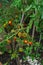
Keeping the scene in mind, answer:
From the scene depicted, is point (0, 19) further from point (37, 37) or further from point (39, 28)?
point (37, 37)

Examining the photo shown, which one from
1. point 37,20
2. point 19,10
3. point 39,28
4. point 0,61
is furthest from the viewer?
point 0,61

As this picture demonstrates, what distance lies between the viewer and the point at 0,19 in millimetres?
2168

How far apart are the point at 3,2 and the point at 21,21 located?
0.31 meters

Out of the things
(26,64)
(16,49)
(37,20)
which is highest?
(37,20)

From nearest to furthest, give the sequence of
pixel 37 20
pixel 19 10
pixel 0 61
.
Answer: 1. pixel 37 20
2. pixel 19 10
3. pixel 0 61

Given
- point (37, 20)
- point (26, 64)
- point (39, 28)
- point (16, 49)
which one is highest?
point (37, 20)

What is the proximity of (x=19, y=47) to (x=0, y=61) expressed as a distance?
12.4 inches

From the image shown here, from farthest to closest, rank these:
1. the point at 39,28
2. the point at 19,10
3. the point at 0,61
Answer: the point at 0,61 → the point at 19,10 → the point at 39,28

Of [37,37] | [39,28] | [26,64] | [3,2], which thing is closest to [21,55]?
[26,64]

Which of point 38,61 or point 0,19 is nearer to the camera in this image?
point 0,19

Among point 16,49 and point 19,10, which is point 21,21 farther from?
point 16,49

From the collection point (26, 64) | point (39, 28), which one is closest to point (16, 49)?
point (26, 64)

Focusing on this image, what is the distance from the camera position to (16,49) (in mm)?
2318

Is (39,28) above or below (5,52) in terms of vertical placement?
above
